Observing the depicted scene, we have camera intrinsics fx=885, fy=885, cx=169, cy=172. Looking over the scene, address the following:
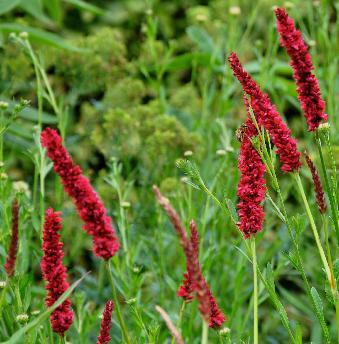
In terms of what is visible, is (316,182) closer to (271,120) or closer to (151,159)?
(271,120)

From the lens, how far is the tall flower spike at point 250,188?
1277mm

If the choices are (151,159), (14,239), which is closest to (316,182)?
(14,239)

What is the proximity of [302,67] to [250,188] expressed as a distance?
214 mm

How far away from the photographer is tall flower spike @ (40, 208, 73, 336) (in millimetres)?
1213

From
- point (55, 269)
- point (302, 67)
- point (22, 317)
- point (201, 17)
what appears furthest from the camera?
point (201, 17)

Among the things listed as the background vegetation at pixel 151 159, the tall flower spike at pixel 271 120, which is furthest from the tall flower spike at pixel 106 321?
the background vegetation at pixel 151 159

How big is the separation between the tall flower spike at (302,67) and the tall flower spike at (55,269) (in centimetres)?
42

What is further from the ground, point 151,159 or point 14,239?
point 151,159

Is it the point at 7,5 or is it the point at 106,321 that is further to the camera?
the point at 7,5

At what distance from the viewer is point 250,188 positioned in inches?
50.4

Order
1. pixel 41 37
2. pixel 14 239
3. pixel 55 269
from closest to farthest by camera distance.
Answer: pixel 14 239 < pixel 55 269 < pixel 41 37

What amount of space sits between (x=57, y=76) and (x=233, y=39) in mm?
959

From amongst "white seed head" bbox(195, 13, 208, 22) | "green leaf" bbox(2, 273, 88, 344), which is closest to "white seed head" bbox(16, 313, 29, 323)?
"green leaf" bbox(2, 273, 88, 344)

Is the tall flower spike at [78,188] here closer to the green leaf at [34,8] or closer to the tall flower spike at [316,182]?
the tall flower spike at [316,182]
